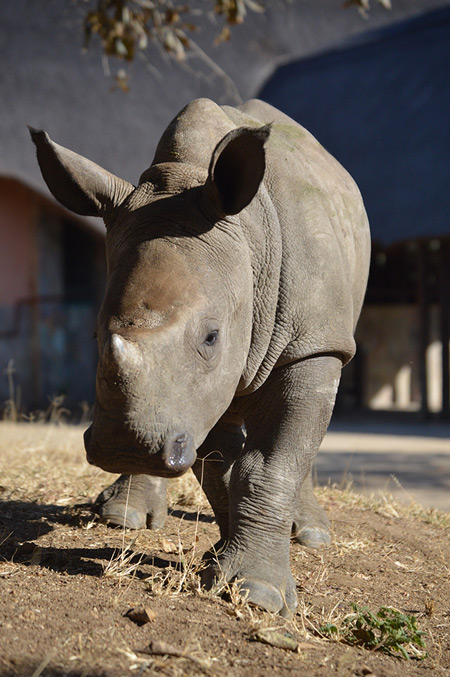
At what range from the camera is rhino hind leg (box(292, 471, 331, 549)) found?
497 cm

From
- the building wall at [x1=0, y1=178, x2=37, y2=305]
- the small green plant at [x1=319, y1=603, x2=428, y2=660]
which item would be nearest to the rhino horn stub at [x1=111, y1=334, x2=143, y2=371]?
the small green plant at [x1=319, y1=603, x2=428, y2=660]

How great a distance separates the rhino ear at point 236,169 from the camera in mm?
3459

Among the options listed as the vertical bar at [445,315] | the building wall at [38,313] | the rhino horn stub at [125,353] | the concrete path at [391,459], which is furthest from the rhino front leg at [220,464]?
the building wall at [38,313]

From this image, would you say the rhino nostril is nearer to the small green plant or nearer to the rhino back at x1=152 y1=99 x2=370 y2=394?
the rhino back at x1=152 y1=99 x2=370 y2=394

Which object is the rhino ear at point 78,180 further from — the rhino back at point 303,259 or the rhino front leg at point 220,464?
the rhino front leg at point 220,464

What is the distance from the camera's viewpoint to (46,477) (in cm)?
609

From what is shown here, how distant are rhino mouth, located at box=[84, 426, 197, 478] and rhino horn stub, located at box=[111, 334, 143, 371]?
0.92ft

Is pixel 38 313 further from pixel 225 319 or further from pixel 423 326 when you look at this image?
pixel 225 319

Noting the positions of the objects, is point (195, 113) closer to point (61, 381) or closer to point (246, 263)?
point (246, 263)

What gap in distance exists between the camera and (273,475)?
3828mm

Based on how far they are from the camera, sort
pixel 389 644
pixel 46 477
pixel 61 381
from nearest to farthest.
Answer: pixel 389 644 < pixel 46 477 < pixel 61 381

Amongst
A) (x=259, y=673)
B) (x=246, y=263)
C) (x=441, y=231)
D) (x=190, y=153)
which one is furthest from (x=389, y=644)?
(x=441, y=231)

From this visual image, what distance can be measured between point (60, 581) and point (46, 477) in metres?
2.44

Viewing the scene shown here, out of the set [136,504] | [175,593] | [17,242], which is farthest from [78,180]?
[17,242]
